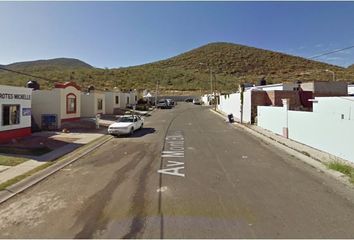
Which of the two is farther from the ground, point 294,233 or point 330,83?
point 330,83

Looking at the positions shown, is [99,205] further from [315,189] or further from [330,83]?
[330,83]

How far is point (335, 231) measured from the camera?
605cm

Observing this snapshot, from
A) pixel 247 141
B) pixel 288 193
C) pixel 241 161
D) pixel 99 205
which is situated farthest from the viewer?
pixel 247 141

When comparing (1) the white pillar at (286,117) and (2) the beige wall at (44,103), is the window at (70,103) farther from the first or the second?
(1) the white pillar at (286,117)

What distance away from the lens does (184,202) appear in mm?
7879

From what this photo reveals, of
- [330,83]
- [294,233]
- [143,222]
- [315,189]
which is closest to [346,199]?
[315,189]

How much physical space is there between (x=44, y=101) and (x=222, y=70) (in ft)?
309

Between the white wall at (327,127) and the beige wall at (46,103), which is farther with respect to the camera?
the beige wall at (46,103)

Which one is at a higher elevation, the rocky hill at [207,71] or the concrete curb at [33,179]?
the rocky hill at [207,71]

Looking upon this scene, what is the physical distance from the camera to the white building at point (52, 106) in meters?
25.6

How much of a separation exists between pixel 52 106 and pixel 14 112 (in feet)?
23.6

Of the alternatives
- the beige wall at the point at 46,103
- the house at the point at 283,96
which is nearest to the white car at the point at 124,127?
the beige wall at the point at 46,103

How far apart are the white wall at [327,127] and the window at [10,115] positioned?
1659cm

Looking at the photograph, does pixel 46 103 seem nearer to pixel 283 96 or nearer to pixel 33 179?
pixel 33 179
